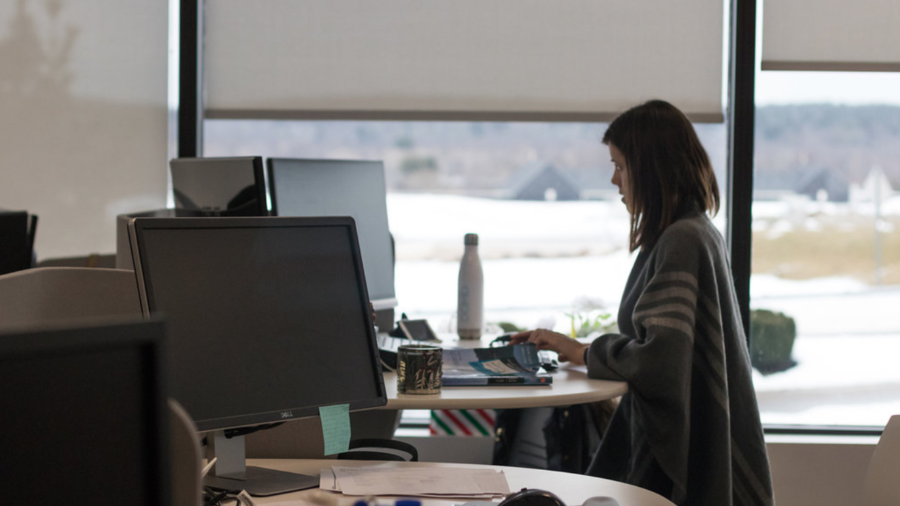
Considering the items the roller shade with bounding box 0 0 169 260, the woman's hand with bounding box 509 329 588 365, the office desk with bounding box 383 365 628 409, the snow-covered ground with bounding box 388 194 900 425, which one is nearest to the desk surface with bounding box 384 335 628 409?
the office desk with bounding box 383 365 628 409

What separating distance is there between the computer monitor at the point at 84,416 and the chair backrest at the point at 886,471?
1.53m

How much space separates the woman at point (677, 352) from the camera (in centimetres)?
184

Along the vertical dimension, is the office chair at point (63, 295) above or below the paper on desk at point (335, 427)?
above

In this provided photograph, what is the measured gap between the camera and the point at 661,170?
203 cm

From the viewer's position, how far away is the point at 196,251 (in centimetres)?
124

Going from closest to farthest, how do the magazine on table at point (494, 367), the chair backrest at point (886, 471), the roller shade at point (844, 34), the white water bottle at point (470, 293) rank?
the chair backrest at point (886, 471), the magazine on table at point (494, 367), the white water bottle at point (470, 293), the roller shade at point (844, 34)

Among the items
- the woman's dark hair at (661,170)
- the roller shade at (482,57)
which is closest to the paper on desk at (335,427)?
the woman's dark hair at (661,170)

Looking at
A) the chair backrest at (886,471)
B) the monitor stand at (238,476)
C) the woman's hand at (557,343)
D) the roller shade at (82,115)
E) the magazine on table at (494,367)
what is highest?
the roller shade at (82,115)

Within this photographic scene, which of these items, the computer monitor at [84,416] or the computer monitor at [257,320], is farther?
the computer monitor at [257,320]

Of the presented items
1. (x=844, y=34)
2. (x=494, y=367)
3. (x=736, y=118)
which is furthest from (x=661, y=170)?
(x=844, y=34)

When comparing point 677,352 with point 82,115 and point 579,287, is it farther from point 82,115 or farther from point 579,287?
point 82,115

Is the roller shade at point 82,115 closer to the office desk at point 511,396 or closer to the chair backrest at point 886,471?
the office desk at point 511,396

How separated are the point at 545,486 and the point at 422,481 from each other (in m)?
0.20

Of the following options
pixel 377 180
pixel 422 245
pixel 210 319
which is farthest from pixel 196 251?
pixel 422 245
